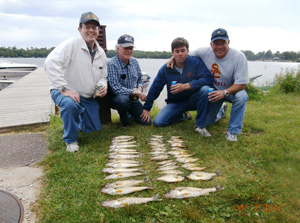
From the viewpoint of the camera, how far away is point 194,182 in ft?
9.62

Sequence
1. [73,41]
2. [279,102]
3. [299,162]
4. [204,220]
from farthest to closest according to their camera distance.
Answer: [279,102], [73,41], [204,220], [299,162]

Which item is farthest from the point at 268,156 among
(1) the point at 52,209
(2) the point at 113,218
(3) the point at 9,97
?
(3) the point at 9,97

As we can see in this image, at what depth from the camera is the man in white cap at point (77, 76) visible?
3803 mm

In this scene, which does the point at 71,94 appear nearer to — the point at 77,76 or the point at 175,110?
the point at 77,76

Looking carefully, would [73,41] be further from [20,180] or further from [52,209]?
[52,209]

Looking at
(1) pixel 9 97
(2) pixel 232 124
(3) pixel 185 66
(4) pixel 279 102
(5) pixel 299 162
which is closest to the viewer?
(5) pixel 299 162

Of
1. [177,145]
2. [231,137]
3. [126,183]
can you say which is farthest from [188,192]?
[231,137]

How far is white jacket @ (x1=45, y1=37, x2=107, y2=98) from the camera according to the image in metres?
3.78

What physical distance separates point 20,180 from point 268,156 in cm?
379

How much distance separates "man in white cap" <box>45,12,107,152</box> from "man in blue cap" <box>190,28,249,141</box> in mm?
2255

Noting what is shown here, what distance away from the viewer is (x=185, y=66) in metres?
4.78

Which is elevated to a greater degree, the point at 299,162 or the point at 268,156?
the point at 299,162

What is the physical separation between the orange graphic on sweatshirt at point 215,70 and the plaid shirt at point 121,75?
170cm

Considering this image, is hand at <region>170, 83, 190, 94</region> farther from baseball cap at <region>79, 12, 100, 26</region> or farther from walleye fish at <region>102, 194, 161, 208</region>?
walleye fish at <region>102, 194, 161, 208</region>
